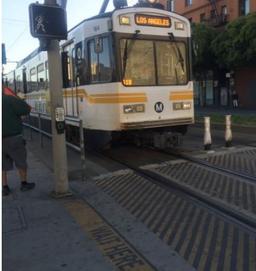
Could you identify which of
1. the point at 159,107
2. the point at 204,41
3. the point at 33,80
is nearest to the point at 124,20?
the point at 159,107

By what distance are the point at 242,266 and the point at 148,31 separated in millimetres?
7114

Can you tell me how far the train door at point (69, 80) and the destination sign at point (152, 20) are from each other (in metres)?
2.20

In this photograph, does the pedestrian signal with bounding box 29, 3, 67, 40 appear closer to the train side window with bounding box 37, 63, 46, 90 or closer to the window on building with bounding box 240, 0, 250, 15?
the train side window with bounding box 37, 63, 46, 90

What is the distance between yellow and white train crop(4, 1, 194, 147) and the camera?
10219 millimetres

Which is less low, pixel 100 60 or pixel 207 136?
pixel 100 60

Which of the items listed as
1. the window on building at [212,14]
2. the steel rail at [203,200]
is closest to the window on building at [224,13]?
the window on building at [212,14]

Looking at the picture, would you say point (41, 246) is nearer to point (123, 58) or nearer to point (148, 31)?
point (123, 58)

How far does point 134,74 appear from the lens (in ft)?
34.4

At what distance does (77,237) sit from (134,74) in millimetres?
5752

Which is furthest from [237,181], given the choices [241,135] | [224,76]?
[224,76]

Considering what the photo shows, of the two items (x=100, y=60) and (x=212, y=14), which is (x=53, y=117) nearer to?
(x=100, y=60)

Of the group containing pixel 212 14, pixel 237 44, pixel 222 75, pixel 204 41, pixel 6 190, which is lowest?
pixel 6 190

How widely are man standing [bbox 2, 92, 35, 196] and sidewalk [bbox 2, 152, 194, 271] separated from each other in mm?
560

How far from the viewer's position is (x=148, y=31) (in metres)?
10.5
